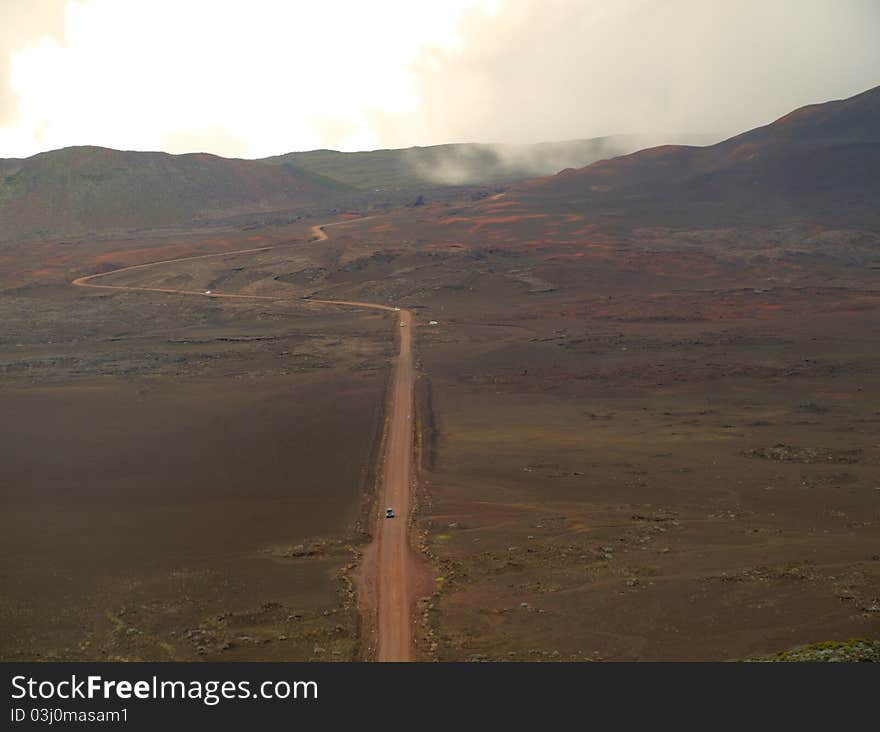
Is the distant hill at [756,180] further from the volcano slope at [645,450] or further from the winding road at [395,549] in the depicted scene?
the winding road at [395,549]

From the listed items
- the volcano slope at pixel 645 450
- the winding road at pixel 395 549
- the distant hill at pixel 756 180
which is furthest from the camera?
the distant hill at pixel 756 180

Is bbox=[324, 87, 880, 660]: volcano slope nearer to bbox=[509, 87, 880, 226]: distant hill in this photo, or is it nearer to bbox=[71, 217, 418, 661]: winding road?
bbox=[71, 217, 418, 661]: winding road

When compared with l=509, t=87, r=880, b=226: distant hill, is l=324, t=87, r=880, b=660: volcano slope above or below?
below

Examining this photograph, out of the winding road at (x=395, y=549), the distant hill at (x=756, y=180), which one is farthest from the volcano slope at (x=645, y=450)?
the distant hill at (x=756, y=180)

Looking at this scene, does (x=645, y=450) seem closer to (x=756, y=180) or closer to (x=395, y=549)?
(x=395, y=549)

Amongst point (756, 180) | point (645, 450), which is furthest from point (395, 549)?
point (756, 180)

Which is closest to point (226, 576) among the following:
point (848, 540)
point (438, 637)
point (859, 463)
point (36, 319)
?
point (438, 637)

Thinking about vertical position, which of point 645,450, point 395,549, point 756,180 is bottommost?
point 395,549

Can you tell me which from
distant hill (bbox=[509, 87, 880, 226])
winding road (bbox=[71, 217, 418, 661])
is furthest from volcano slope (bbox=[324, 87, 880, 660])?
distant hill (bbox=[509, 87, 880, 226])

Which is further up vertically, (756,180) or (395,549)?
(756,180)
